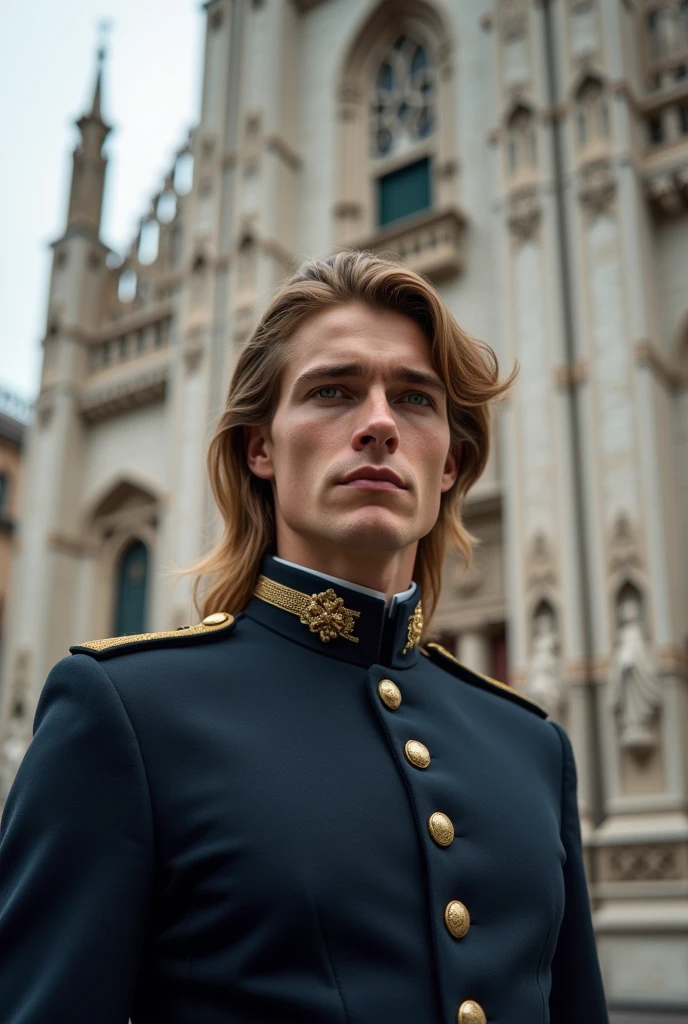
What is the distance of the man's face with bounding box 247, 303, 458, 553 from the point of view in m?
1.64

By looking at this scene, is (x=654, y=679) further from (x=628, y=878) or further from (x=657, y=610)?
(x=628, y=878)

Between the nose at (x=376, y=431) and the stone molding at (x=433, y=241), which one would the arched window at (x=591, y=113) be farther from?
the nose at (x=376, y=431)

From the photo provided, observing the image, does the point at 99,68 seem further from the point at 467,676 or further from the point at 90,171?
the point at 467,676

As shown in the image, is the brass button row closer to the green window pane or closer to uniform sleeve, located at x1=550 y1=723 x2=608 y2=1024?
uniform sleeve, located at x1=550 y1=723 x2=608 y2=1024

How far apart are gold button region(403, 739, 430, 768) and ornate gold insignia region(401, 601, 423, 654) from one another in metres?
0.26

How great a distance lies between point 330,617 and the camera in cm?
174

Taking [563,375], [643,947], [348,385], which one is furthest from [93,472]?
[348,385]

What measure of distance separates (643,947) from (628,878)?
0.56 meters

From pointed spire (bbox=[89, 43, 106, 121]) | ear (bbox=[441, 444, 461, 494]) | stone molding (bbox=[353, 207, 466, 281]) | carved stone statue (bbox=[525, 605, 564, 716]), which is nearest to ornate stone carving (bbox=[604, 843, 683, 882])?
carved stone statue (bbox=[525, 605, 564, 716])

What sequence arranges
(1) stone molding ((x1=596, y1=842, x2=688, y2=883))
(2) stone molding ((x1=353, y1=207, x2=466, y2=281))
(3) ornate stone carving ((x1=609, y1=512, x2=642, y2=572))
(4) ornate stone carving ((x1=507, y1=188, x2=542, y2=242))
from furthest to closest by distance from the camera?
(2) stone molding ((x1=353, y1=207, x2=466, y2=281)) < (4) ornate stone carving ((x1=507, y1=188, x2=542, y2=242)) < (3) ornate stone carving ((x1=609, y1=512, x2=642, y2=572)) < (1) stone molding ((x1=596, y1=842, x2=688, y2=883))

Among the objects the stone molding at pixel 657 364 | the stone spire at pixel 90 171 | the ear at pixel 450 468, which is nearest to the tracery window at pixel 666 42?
the stone molding at pixel 657 364

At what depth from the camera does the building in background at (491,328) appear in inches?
360

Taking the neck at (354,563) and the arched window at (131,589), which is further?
→ the arched window at (131,589)

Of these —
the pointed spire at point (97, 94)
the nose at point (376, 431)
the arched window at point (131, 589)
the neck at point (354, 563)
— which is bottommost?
Answer: the neck at point (354, 563)
